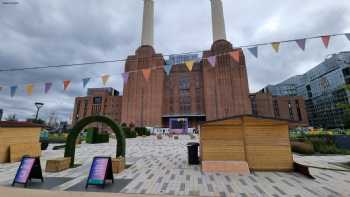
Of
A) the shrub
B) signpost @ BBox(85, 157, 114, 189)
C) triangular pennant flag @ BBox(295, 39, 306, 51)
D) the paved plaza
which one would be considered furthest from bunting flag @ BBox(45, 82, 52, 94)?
the shrub

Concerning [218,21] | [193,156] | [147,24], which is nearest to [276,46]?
[193,156]

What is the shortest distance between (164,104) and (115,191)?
55.2 metres

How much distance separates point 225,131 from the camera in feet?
22.7

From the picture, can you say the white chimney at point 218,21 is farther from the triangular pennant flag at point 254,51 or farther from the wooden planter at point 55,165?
the wooden planter at point 55,165

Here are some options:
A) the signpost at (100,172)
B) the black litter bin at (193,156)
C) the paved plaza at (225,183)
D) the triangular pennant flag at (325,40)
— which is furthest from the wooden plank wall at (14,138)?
the triangular pennant flag at (325,40)

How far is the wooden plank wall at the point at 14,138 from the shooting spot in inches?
343

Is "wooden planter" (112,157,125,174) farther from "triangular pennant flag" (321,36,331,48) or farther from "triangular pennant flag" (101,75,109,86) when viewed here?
"triangular pennant flag" (321,36,331,48)

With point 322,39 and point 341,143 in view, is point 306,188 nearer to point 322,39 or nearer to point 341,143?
point 322,39

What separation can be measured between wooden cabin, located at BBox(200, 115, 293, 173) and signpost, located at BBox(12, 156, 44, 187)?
19.5ft

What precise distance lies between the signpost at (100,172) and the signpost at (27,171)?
1.92 m

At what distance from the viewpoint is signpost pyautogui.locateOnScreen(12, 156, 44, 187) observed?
16.1 ft

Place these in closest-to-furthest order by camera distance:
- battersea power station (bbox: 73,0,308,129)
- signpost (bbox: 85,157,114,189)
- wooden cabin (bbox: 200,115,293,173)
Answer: signpost (bbox: 85,157,114,189), wooden cabin (bbox: 200,115,293,173), battersea power station (bbox: 73,0,308,129)

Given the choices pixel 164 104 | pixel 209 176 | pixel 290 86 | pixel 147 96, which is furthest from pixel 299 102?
pixel 209 176

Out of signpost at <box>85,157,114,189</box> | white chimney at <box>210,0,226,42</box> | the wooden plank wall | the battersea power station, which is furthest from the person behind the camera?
white chimney at <box>210,0,226,42</box>
